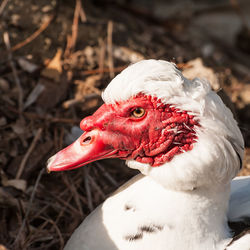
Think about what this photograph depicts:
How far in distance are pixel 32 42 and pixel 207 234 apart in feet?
6.35

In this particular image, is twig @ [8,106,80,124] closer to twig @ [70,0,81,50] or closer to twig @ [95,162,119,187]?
twig @ [95,162,119,187]

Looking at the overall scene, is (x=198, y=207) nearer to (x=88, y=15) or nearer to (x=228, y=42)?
(x=88, y=15)

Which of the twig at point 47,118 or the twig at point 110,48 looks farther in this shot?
the twig at point 110,48

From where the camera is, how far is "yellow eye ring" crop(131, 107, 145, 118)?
1.74m

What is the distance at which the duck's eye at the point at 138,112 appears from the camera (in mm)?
1741

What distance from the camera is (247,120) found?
11.6 feet

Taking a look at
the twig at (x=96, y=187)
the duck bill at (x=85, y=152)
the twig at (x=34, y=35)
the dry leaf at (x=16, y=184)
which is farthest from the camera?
the twig at (x=34, y=35)

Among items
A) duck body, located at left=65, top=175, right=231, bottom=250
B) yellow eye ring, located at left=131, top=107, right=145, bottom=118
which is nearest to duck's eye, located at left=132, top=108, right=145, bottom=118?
yellow eye ring, located at left=131, top=107, right=145, bottom=118

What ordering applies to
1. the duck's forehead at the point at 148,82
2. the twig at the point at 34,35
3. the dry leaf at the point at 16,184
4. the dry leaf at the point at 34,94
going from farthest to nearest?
the twig at the point at 34,35 < the dry leaf at the point at 34,94 < the dry leaf at the point at 16,184 < the duck's forehead at the point at 148,82

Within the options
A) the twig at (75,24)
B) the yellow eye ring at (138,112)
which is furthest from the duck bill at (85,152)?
the twig at (75,24)

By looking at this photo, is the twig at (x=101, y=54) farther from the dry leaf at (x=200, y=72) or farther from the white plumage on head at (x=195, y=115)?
the white plumage on head at (x=195, y=115)

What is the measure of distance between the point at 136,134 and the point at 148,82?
0.23 metres

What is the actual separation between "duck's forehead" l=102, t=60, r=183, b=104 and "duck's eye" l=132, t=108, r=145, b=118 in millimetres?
66

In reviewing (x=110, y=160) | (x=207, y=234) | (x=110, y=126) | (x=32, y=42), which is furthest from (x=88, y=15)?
(x=207, y=234)
